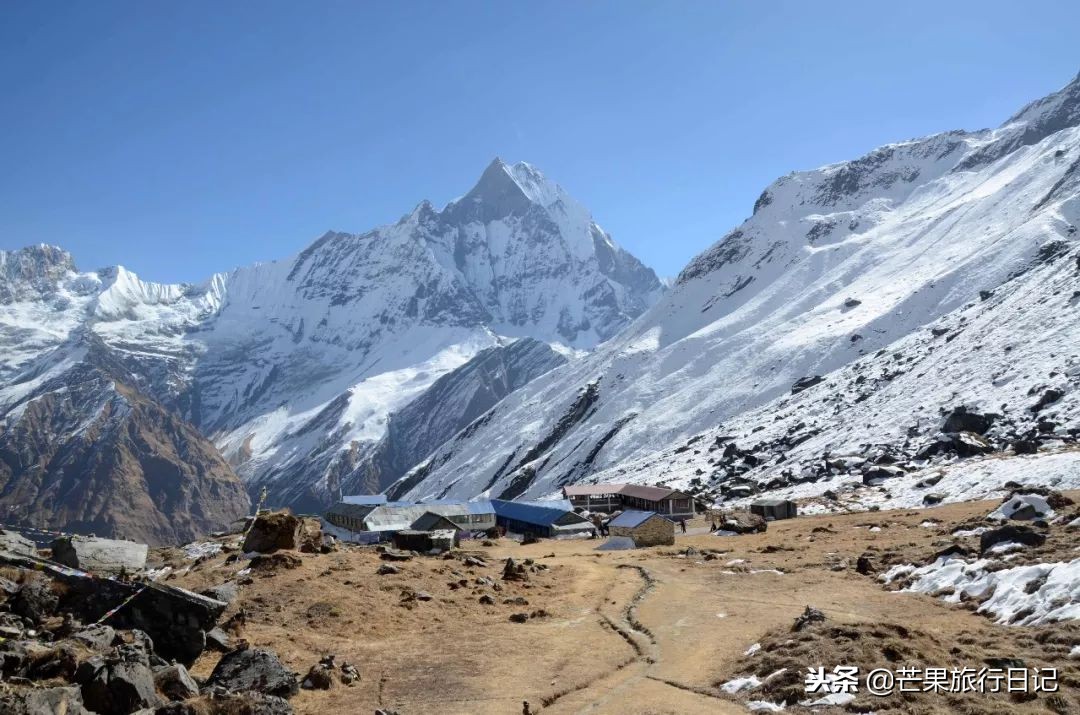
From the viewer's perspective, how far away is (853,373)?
115 meters

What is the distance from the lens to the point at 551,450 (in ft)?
502

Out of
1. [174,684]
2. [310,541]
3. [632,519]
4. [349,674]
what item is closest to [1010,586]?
[349,674]

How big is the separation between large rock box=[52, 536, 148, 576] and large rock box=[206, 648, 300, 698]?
302 inches

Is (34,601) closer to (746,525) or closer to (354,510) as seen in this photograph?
(746,525)

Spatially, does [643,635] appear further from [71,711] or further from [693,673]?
[71,711]

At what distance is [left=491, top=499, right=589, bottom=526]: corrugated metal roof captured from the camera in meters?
68.3

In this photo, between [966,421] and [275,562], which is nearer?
[275,562]

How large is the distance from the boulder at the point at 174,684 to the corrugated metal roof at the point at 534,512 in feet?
174

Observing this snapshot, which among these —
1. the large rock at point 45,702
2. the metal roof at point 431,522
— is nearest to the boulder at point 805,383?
the metal roof at point 431,522

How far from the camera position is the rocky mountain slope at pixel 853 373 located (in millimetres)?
80250

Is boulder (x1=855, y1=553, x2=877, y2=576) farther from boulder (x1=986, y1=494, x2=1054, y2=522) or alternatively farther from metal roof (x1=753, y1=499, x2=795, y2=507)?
metal roof (x1=753, y1=499, x2=795, y2=507)

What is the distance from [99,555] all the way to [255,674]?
11.4 meters

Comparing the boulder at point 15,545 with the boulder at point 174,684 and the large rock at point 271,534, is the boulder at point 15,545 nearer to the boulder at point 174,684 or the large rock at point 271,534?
the large rock at point 271,534

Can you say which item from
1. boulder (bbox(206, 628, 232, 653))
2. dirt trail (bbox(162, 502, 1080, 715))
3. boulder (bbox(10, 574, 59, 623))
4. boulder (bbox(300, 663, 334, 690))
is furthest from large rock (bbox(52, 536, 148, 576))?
boulder (bbox(300, 663, 334, 690))
